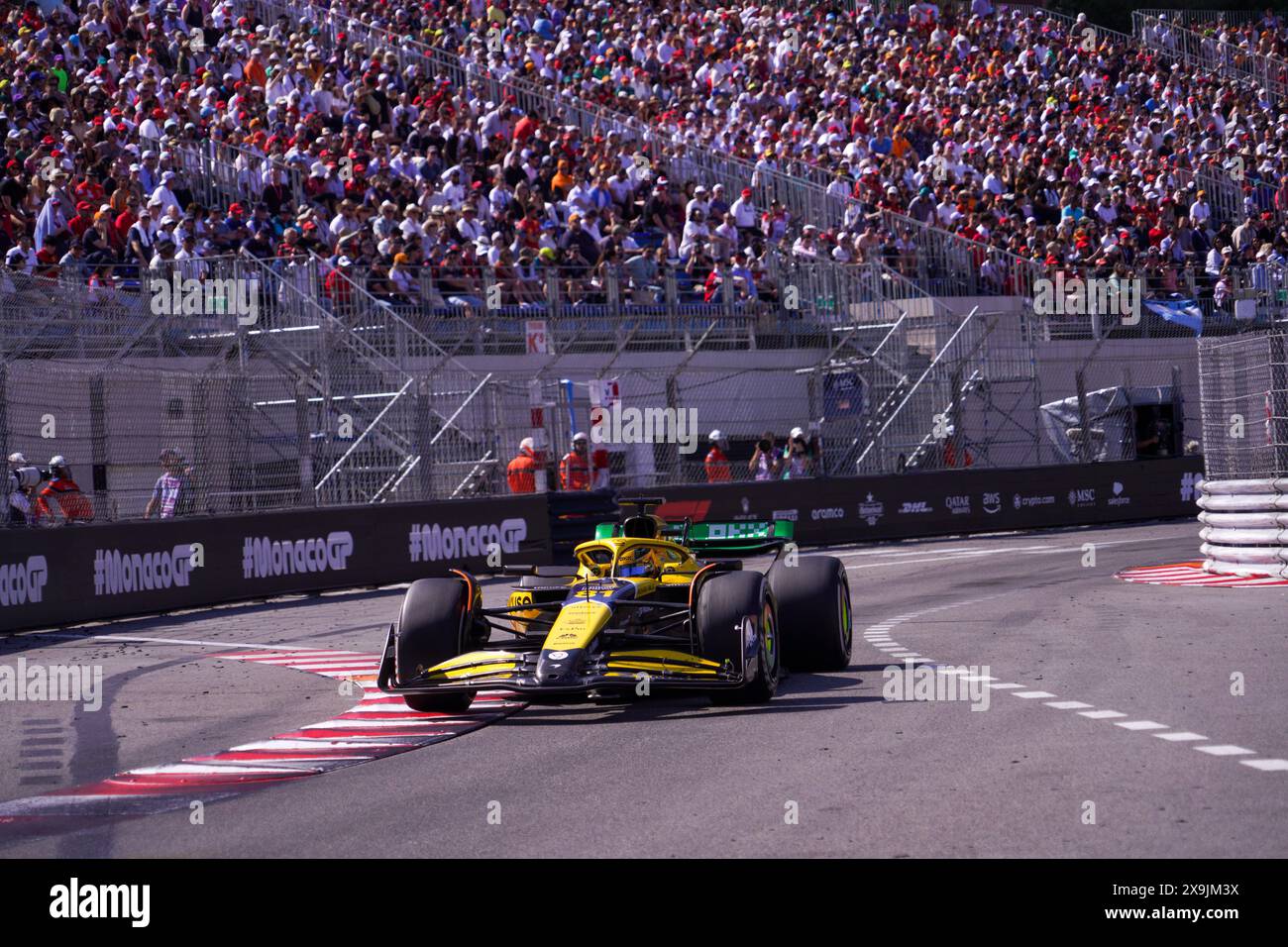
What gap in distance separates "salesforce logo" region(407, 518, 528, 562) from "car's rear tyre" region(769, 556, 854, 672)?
9.92 meters

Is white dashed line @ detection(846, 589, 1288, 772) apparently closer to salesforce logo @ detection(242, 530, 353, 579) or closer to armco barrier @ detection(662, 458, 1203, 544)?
salesforce logo @ detection(242, 530, 353, 579)

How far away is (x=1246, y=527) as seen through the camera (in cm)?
1694

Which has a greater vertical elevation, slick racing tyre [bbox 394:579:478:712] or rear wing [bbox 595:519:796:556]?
rear wing [bbox 595:519:796:556]

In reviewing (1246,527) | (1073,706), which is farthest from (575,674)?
(1246,527)

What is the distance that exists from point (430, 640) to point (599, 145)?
2078 centimetres

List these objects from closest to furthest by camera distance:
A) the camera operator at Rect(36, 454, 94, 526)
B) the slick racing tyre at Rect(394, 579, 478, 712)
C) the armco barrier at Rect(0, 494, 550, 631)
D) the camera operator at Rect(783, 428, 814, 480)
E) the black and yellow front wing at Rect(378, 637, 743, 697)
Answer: the black and yellow front wing at Rect(378, 637, 743, 697) < the slick racing tyre at Rect(394, 579, 478, 712) < the armco barrier at Rect(0, 494, 550, 631) < the camera operator at Rect(36, 454, 94, 526) < the camera operator at Rect(783, 428, 814, 480)

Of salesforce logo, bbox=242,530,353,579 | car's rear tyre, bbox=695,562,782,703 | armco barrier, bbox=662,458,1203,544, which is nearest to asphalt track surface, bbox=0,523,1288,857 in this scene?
car's rear tyre, bbox=695,562,782,703

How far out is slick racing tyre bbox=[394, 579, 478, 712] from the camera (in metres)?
9.62

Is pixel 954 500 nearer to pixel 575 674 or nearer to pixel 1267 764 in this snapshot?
pixel 575 674

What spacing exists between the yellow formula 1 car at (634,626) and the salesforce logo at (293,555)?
26.1ft
